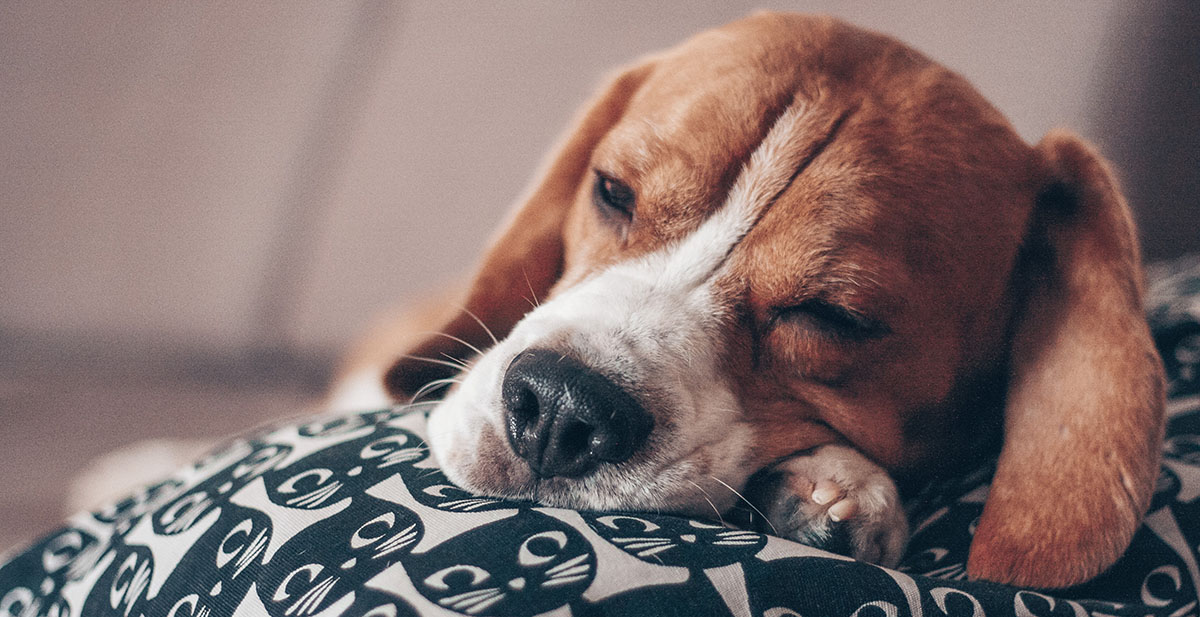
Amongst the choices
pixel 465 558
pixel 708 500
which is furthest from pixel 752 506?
pixel 465 558

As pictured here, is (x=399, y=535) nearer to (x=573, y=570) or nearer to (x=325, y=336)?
(x=573, y=570)

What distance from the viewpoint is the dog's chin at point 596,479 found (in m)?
1.07

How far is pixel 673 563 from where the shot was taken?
0.87 meters

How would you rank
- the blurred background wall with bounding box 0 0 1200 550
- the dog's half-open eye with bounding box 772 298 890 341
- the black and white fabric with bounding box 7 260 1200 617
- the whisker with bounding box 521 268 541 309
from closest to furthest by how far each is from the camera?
the black and white fabric with bounding box 7 260 1200 617
the dog's half-open eye with bounding box 772 298 890 341
the whisker with bounding box 521 268 541 309
the blurred background wall with bounding box 0 0 1200 550

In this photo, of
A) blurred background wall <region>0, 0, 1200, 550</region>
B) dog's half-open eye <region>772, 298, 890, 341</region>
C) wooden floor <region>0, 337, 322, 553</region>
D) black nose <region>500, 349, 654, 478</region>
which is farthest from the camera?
blurred background wall <region>0, 0, 1200, 550</region>

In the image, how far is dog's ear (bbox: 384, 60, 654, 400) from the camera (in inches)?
61.8

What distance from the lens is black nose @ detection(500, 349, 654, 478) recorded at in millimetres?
1042

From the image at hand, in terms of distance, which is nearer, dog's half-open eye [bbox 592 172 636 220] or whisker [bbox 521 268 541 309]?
dog's half-open eye [bbox 592 172 636 220]

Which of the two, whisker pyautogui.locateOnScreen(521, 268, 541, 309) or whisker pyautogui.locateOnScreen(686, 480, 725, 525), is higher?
whisker pyautogui.locateOnScreen(521, 268, 541, 309)

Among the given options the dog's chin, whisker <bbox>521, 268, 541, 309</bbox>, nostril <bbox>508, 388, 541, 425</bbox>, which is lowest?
the dog's chin

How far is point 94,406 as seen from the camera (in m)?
2.74

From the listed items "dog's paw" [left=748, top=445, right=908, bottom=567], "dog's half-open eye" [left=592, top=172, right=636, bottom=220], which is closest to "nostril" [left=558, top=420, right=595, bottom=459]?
"dog's paw" [left=748, top=445, right=908, bottom=567]

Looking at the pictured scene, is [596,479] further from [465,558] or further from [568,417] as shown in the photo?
[465,558]

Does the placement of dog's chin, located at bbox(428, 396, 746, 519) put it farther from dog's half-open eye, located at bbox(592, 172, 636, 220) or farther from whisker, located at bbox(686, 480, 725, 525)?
dog's half-open eye, located at bbox(592, 172, 636, 220)
